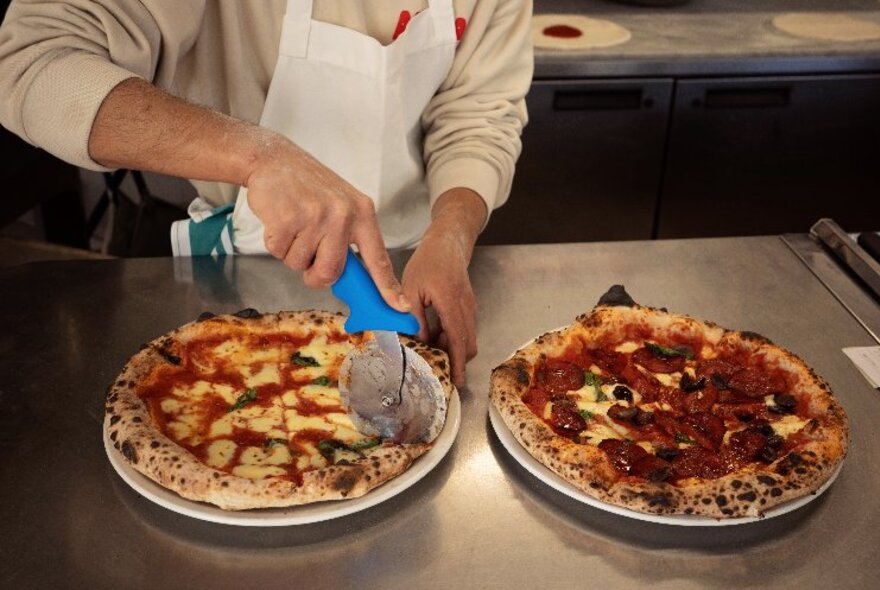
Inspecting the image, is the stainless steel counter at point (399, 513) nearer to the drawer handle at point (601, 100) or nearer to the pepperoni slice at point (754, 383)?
the pepperoni slice at point (754, 383)

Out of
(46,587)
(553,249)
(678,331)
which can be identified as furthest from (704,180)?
(46,587)

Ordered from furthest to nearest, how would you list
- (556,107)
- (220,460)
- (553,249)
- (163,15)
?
(556,107), (553,249), (163,15), (220,460)

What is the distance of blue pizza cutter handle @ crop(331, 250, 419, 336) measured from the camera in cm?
149

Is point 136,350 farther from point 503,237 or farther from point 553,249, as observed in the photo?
point 503,237

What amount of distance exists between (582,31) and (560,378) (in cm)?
225

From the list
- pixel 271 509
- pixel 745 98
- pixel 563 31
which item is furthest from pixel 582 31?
pixel 271 509

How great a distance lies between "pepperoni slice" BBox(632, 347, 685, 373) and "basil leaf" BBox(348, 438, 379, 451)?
505 mm

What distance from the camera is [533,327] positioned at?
1.95 m

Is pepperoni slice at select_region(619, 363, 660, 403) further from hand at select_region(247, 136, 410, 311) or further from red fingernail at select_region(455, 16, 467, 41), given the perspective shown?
red fingernail at select_region(455, 16, 467, 41)

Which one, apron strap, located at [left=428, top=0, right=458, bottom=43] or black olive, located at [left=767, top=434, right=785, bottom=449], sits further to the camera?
apron strap, located at [left=428, top=0, right=458, bottom=43]

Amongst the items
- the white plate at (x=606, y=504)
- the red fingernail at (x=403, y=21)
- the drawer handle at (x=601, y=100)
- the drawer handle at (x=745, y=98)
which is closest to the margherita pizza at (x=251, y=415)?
the white plate at (x=606, y=504)

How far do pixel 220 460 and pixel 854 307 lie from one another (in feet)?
4.09

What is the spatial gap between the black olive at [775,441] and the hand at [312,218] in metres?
0.59

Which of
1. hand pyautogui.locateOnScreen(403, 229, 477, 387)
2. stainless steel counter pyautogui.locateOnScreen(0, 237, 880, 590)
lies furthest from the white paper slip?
hand pyautogui.locateOnScreen(403, 229, 477, 387)
